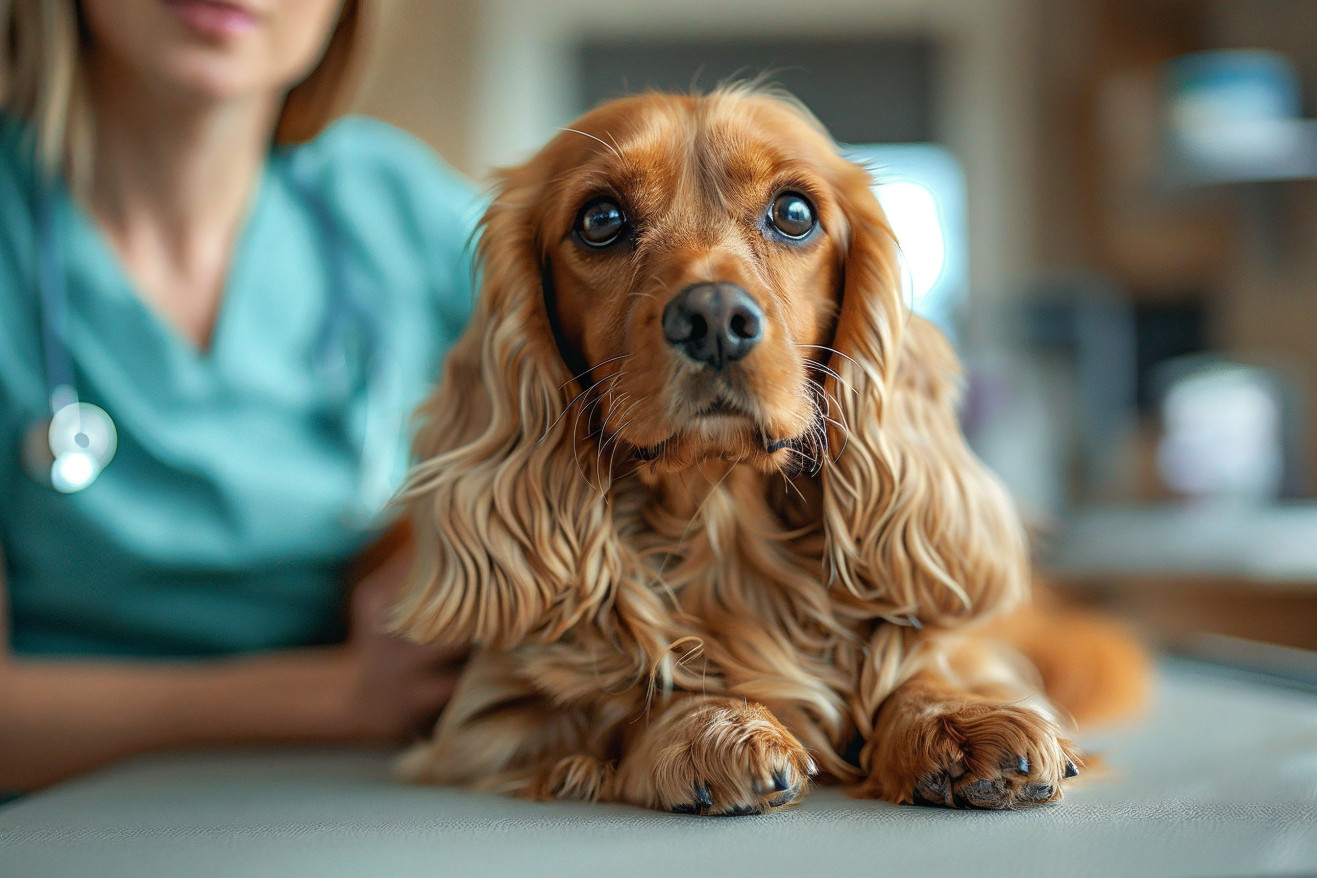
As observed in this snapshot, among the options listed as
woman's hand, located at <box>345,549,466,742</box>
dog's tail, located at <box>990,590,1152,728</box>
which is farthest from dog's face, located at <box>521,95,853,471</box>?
dog's tail, located at <box>990,590,1152,728</box>

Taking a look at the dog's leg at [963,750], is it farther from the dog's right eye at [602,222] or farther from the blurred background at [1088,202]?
the dog's right eye at [602,222]

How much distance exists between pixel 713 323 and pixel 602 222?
19cm

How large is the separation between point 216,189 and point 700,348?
0.90m

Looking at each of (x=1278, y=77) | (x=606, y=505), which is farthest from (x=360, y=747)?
(x=1278, y=77)

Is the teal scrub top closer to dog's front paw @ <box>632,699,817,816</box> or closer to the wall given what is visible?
dog's front paw @ <box>632,699,817,816</box>

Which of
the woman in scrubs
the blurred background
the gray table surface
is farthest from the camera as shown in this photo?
the blurred background

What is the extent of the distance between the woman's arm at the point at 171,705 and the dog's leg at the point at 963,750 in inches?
22.0

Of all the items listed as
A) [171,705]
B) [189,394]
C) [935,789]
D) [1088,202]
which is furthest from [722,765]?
[1088,202]

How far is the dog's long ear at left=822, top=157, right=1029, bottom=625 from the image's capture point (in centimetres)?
87

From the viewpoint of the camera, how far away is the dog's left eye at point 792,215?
868 millimetres

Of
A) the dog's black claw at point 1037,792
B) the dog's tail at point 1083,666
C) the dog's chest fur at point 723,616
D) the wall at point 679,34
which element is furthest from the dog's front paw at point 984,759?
the wall at point 679,34

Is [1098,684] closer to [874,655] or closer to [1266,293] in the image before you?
[874,655]

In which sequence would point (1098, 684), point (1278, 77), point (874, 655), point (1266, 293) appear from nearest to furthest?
point (874, 655)
point (1098, 684)
point (1278, 77)
point (1266, 293)

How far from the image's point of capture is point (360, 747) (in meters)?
1.13
